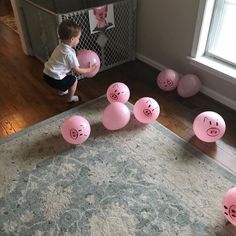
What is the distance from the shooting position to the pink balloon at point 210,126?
1.65 meters

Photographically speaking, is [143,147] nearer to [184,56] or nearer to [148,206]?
[148,206]

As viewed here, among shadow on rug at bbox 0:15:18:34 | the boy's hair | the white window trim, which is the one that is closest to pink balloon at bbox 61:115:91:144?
the boy's hair

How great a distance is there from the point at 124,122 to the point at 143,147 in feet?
0.68

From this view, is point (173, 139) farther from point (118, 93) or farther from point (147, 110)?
point (118, 93)

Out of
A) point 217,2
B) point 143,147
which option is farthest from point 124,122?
point 217,2

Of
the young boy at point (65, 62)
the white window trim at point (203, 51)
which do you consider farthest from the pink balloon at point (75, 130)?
the white window trim at point (203, 51)

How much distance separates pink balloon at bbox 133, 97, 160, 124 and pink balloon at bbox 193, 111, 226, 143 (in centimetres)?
28

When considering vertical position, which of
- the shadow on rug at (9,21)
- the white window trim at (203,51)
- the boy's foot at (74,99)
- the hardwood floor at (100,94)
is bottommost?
the shadow on rug at (9,21)

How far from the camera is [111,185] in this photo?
1.52 metres

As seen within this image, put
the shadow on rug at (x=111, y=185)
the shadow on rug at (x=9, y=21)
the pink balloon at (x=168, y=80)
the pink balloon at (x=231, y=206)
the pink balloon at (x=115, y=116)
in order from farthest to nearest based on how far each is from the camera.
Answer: the shadow on rug at (x=9, y=21), the pink balloon at (x=168, y=80), the pink balloon at (x=115, y=116), the shadow on rug at (x=111, y=185), the pink balloon at (x=231, y=206)

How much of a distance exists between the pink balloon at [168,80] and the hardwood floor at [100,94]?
0.20 ft

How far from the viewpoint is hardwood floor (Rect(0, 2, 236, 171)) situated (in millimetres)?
1834

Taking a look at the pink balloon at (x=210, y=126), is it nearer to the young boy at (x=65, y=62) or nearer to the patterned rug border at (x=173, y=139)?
the patterned rug border at (x=173, y=139)

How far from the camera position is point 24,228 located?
1.32 metres
